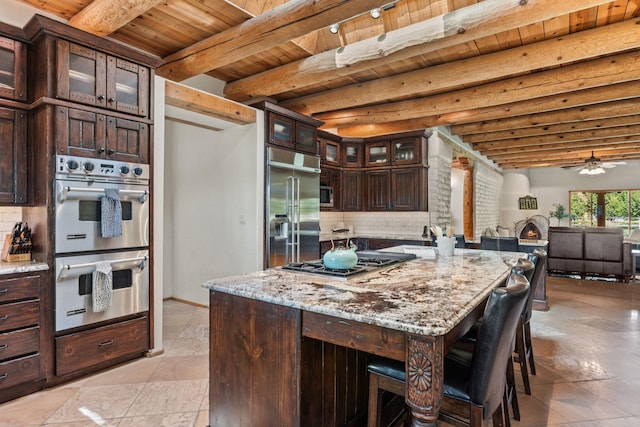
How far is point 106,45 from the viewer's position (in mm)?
2707

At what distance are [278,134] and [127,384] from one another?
3041 millimetres

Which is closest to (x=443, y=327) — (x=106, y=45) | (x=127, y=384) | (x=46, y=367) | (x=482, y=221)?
(x=127, y=384)

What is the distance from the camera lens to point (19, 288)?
2.36m

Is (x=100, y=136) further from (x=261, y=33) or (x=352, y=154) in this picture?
(x=352, y=154)

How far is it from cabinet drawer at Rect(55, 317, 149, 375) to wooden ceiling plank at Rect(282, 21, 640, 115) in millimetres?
3430

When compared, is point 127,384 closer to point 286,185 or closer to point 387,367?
point 387,367

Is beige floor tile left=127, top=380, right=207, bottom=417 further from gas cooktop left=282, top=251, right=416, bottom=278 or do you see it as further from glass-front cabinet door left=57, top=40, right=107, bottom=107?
glass-front cabinet door left=57, top=40, right=107, bottom=107

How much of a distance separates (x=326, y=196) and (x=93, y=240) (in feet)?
12.7

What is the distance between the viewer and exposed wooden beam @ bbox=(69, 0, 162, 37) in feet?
8.23

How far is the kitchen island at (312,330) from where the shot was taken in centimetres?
125

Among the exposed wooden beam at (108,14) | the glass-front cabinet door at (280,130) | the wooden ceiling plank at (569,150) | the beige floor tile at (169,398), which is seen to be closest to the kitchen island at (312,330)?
the beige floor tile at (169,398)

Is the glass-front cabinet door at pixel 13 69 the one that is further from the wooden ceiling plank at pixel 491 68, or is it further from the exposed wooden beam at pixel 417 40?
the wooden ceiling plank at pixel 491 68

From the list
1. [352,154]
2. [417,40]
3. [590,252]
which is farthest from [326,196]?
[590,252]

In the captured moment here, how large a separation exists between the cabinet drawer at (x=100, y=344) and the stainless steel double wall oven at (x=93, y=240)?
0.09 meters
